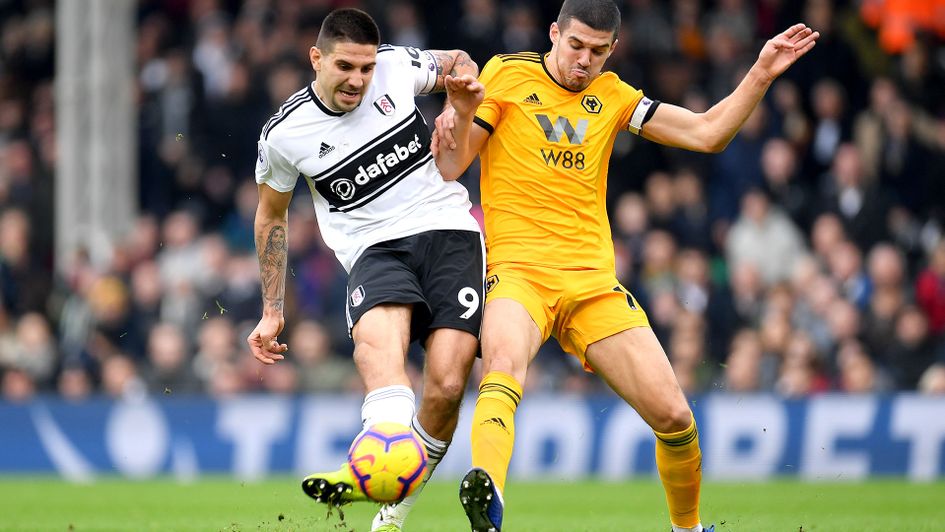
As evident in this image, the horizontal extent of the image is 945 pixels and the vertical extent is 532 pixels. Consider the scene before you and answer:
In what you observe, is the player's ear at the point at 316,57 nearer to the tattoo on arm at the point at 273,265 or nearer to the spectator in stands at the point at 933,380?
the tattoo on arm at the point at 273,265

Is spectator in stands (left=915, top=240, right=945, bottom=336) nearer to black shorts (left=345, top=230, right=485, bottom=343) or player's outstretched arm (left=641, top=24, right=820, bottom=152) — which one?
player's outstretched arm (left=641, top=24, right=820, bottom=152)

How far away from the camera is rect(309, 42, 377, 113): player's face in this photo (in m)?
8.08

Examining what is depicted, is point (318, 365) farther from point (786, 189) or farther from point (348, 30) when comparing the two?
point (348, 30)

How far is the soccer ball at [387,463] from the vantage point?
23.8 ft

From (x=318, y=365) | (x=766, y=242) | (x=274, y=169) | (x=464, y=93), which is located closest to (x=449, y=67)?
(x=464, y=93)

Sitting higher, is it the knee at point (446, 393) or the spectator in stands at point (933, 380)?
the spectator in stands at point (933, 380)

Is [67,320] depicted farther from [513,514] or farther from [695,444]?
[695,444]

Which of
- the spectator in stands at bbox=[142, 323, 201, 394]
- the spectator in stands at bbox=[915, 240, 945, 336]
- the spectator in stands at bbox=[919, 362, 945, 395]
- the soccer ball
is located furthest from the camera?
the spectator in stands at bbox=[142, 323, 201, 394]

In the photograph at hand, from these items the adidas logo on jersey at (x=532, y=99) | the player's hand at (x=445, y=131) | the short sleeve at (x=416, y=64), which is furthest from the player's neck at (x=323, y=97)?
the adidas logo on jersey at (x=532, y=99)

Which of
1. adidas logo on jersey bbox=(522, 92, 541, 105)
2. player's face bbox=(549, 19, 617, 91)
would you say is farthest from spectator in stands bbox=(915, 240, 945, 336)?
adidas logo on jersey bbox=(522, 92, 541, 105)

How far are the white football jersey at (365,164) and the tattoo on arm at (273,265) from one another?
296 millimetres

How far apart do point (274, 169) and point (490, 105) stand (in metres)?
1.27

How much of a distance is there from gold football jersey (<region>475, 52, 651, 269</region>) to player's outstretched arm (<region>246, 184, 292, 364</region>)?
119cm

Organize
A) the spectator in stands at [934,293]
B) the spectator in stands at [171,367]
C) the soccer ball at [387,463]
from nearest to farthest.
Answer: the soccer ball at [387,463] → the spectator in stands at [934,293] → the spectator in stands at [171,367]
